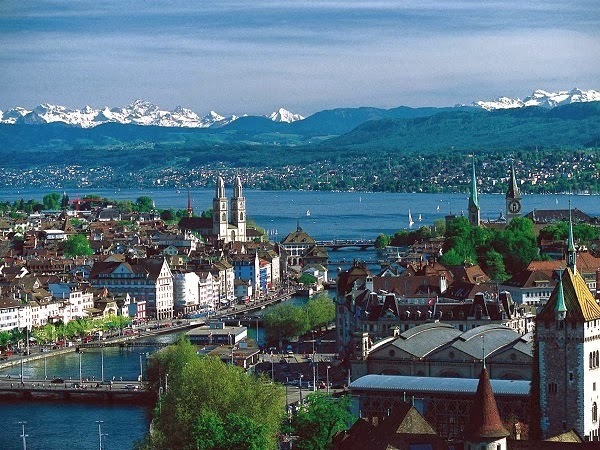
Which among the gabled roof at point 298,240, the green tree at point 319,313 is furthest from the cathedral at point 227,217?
the green tree at point 319,313

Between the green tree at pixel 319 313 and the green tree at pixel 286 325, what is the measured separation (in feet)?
1.42

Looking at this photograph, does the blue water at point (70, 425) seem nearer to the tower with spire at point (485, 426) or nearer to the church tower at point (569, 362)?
the church tower at point (569, 362)

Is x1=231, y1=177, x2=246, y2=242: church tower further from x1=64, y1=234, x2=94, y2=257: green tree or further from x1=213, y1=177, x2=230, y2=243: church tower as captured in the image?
x1=64, y1=234, x2=94, y2=257: green tree

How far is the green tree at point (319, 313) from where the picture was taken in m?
54.2

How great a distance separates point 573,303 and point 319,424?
6.16 m

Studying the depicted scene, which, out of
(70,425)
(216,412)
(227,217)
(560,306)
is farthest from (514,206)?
(560,306)

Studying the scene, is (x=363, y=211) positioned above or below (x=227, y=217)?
below

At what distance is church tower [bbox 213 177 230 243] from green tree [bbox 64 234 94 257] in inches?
477

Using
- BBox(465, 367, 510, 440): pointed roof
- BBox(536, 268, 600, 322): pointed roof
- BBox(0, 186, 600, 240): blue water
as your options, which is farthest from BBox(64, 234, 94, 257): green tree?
BBox(465, 367, 510, 440): pointed roof

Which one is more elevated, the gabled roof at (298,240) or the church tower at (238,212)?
the church tower at (238,212)

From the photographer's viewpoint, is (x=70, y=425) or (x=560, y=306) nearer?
(x=560, y=306)

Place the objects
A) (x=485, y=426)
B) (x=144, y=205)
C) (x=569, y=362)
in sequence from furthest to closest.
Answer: (x=144, y=205) < (x=569, y=362) < (x=485, y=426)

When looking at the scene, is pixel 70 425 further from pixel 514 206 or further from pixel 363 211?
pixel 363 211

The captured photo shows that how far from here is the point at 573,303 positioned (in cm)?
2630
